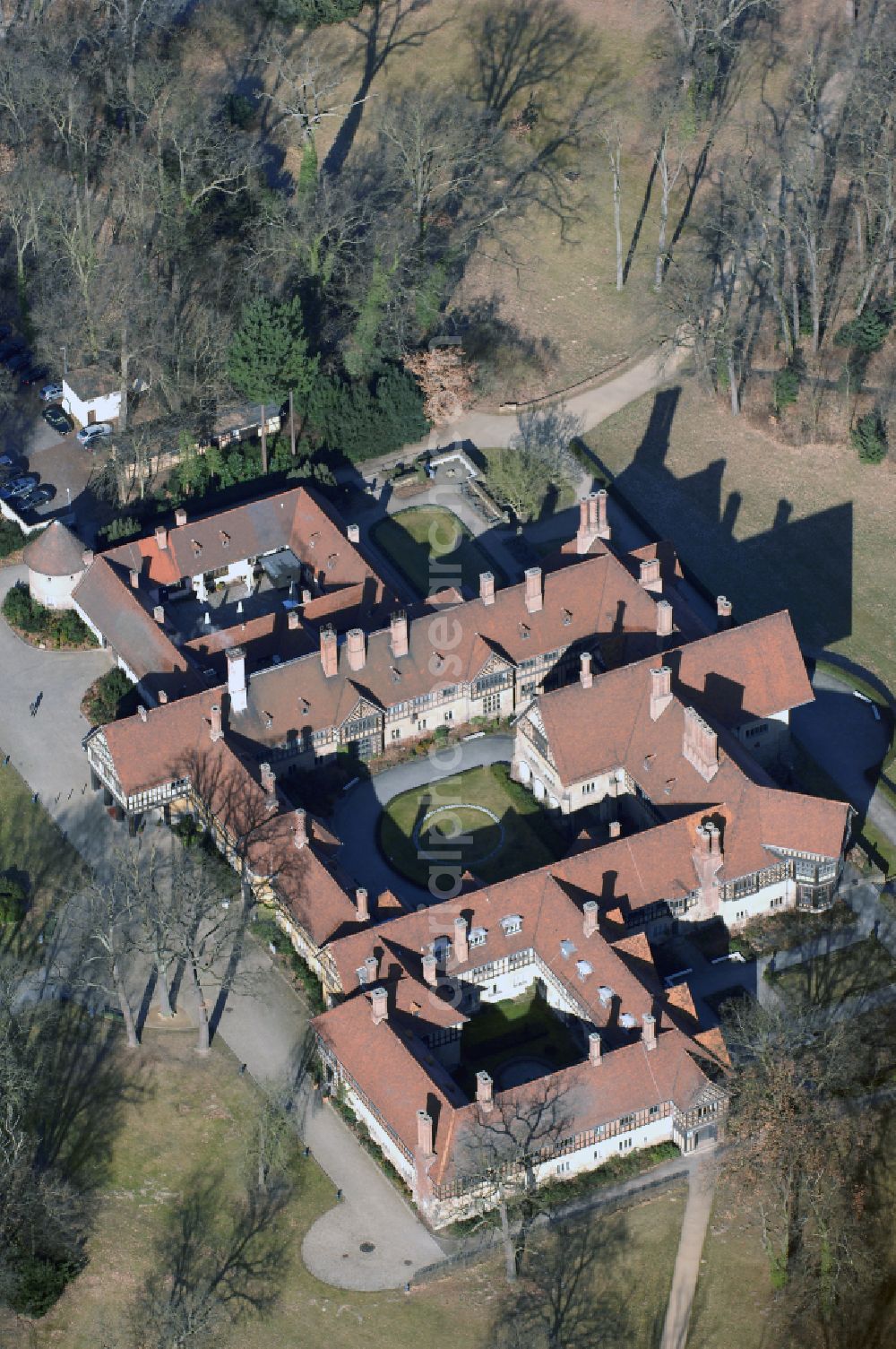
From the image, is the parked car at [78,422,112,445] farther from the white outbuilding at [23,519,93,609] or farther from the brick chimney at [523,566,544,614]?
the brick chimney at [523,566,544,614]

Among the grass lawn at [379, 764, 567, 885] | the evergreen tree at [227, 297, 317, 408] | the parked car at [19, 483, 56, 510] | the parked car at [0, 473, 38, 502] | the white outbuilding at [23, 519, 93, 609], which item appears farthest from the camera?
the parked car at [0, 473, 38, 502]

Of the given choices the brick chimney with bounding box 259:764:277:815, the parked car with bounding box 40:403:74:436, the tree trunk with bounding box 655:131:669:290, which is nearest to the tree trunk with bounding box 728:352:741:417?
the tree trunk with bounding box 655:131:669:290

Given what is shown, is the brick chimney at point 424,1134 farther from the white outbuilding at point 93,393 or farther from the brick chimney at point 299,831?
the white outbuilding at point 93,393

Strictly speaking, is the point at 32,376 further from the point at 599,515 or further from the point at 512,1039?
the point at 512,1039

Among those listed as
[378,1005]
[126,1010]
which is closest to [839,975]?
[378,1005]

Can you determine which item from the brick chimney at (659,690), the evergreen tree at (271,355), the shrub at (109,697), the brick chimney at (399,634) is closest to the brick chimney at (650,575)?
the brick chimney at (659,690)

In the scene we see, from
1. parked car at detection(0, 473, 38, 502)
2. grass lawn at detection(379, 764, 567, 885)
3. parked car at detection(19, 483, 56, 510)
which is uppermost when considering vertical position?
parked car at detection(0, 473, 38, 502)
